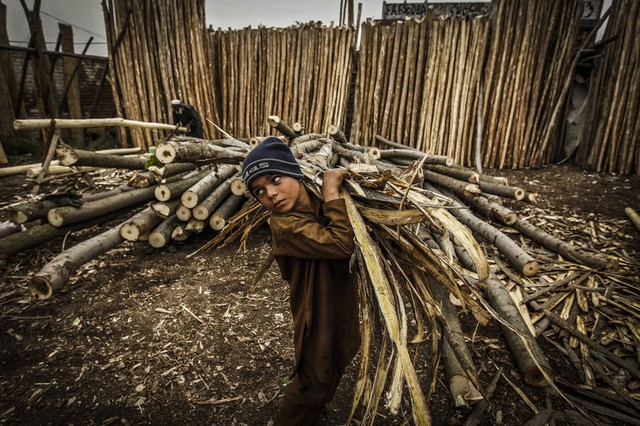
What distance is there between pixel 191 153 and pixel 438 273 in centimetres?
178

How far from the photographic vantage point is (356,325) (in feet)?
5.91

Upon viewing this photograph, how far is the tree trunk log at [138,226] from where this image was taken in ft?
11.7

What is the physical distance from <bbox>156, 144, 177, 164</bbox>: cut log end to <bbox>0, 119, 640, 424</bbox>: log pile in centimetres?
3

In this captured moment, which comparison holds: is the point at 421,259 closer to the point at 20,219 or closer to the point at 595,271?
the point at 595,271

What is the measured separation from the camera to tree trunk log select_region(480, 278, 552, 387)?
2.19 m

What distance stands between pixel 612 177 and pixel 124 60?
11.6 m

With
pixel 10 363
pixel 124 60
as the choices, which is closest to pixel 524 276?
pixel 10 363

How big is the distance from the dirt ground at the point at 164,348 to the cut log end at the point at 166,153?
5.07ft

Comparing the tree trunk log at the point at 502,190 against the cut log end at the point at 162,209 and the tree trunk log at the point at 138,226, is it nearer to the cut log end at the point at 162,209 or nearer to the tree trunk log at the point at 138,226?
the cut log end at the point at 162,209

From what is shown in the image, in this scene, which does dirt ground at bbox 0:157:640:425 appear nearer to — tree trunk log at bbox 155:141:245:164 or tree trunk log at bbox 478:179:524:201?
tree trunk log at bbox 478:179:524:201

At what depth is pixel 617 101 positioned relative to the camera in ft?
18.5

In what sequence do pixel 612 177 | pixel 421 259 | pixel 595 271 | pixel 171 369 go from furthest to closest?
1. pixel 612 177
2. pixel 595 271
3. pixel 171 369
4. pixel 421 259

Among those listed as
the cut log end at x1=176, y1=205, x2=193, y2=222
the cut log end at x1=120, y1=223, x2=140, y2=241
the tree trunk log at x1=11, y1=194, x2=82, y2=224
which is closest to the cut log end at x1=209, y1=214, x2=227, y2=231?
the cut log end at x1=176, y1=205, x2=193, y2=222

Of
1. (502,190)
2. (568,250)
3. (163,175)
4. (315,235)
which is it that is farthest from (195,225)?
(568,250)
